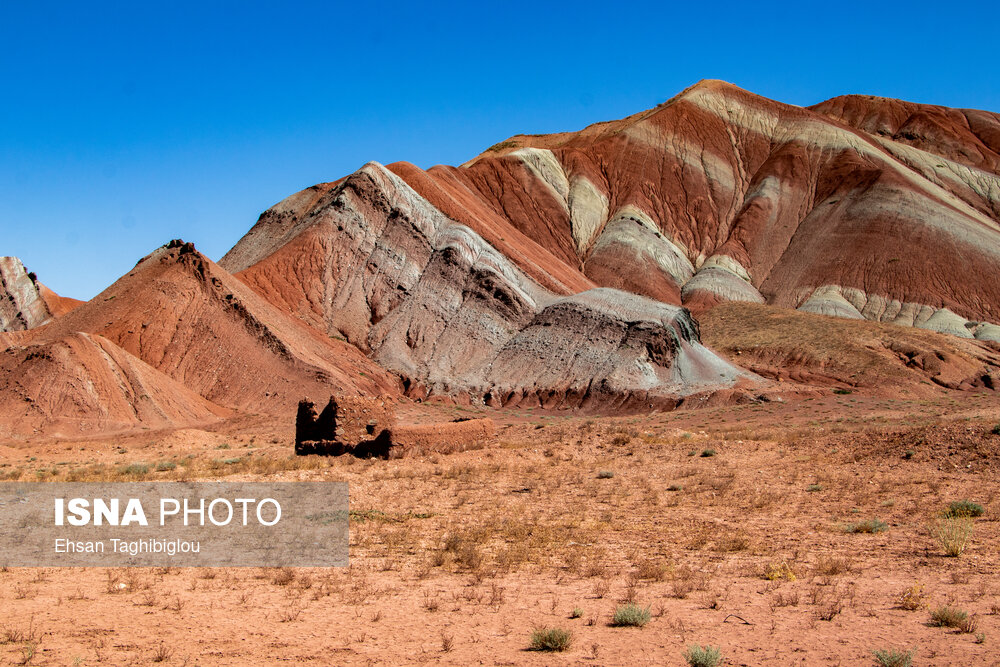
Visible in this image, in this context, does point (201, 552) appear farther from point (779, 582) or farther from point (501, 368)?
point (501, 368)

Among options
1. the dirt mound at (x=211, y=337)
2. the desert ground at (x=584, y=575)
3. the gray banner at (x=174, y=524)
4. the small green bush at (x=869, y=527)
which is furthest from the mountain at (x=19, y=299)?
the small green bush at (x=869, y=527)

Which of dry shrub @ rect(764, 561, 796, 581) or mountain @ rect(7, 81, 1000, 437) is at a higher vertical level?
mountain @ rect(7, 81, 1000, 437)

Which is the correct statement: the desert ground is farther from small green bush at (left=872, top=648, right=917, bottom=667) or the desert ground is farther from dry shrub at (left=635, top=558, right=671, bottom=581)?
small green bush at (left=872, top=648, right=917, bottom=667)

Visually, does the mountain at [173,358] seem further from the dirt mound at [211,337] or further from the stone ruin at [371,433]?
the stone ruin at [371,433]

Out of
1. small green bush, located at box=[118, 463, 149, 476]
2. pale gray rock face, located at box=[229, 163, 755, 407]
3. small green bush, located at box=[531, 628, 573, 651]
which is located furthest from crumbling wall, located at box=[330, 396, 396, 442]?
pale gray rock face, located at box=[229, 163, 755, 407]

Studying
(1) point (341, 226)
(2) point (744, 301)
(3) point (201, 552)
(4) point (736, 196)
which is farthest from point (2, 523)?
(4) point (736, 196)

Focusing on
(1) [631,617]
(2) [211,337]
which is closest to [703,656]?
(1) [631,617]

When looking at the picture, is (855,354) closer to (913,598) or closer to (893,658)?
(913,598)
